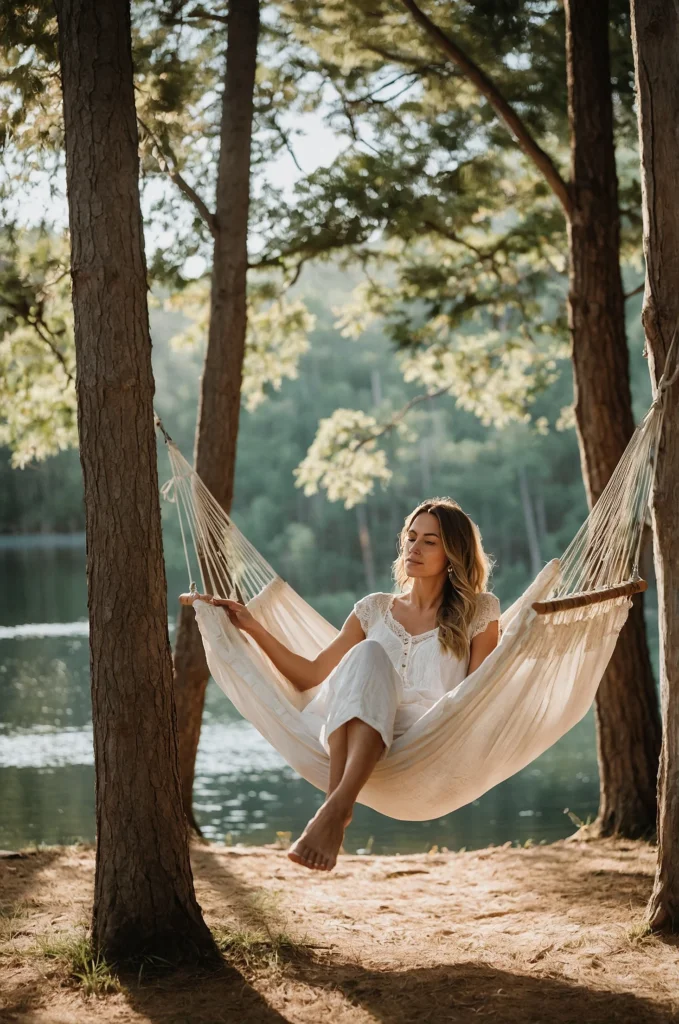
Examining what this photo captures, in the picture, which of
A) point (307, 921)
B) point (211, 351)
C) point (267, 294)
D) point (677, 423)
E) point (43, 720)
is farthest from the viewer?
point (43, 720)

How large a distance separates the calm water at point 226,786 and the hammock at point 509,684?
8.20 ft

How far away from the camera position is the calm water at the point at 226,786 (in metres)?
5.33

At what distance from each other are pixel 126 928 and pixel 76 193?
1472mm

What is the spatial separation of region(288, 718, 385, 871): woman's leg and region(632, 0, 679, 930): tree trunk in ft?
1.97

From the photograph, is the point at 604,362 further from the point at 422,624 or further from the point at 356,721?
the point at 356,721

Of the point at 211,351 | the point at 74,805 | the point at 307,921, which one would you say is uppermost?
the point at 211,351

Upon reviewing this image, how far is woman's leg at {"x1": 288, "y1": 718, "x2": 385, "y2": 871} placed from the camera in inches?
78.2

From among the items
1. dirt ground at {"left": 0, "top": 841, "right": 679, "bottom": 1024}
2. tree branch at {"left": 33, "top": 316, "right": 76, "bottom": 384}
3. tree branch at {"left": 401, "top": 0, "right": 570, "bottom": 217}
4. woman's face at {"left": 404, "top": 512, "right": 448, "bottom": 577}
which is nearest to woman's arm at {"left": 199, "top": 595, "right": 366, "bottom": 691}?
woman's face at {"left": 404, "top": 512, "right": 448, "bottom": 577}

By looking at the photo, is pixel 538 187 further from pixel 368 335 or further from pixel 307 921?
pixel 368 335

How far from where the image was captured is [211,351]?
374 centimetres

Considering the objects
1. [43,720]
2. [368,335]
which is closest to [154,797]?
[43,720]

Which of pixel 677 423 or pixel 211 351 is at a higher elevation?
pixel 211 351

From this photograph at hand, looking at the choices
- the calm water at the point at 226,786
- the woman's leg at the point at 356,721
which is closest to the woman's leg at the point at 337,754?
the woman's leg at the point at 356,721

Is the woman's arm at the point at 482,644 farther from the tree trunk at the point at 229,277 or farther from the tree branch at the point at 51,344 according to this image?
the tree branch at the point at 51,344
